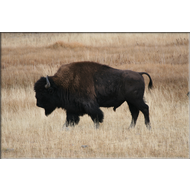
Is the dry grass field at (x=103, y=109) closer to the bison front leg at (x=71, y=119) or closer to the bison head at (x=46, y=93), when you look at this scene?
the bison front leg at (x=71, y=119)

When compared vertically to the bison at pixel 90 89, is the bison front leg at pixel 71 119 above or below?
below

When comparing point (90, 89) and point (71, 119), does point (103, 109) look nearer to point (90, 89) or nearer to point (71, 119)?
point (71, 119)

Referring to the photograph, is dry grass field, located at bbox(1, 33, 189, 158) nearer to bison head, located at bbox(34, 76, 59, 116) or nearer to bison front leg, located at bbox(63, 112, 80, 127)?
bison front leg, located at bbox(63, 112, 80, 127)

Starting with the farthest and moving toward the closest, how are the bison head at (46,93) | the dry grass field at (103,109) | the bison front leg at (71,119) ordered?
the bison front leg at (71,119), the bison head at (46,93), the dry grass field at (103,109)

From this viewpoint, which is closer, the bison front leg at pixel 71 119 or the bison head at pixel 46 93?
the bison head at pixel 46 93

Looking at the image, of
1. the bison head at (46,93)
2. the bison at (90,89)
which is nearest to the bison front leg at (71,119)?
the bison at (90,89)

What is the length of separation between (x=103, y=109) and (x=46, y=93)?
3.15 metres

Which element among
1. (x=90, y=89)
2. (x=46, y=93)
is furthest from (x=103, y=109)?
(x=46, y=93)

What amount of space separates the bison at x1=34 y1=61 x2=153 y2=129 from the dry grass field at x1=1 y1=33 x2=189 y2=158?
Result: 26.1 inches

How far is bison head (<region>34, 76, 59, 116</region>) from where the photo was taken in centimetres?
759

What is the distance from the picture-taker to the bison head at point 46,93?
7.59 meters

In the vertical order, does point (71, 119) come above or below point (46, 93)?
below

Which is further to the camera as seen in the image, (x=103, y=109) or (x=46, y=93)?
(x=103, y=109)

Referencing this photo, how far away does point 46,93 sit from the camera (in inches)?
302
